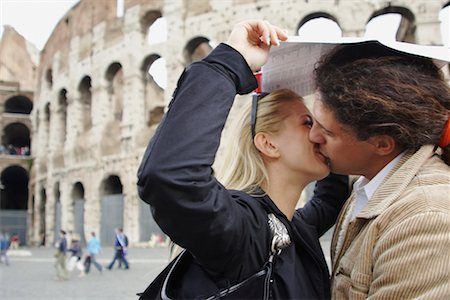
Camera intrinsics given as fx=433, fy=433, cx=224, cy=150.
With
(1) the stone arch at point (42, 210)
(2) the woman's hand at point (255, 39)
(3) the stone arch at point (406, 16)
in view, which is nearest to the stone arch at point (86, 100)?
(1) the stone arch at point (42, 210)

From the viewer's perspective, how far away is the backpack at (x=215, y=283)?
4.22 ft

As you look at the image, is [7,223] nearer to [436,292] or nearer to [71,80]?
[71,80]

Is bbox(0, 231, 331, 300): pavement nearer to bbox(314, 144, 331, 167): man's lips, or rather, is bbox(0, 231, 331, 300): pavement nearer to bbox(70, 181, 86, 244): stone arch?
bbox(314, 144, 331, 167): man's lips

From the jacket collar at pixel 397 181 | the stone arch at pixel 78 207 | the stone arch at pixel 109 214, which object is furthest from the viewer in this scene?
the stone arch at pixel 78 207

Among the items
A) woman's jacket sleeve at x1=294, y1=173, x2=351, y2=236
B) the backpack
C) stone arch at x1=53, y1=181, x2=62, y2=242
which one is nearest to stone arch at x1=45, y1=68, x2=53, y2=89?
stone arch at x1=53, y1=181, x2=62, y2=242

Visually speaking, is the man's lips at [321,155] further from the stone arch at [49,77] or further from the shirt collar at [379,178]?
the stone arch at [49,77]

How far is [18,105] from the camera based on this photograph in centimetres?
3150

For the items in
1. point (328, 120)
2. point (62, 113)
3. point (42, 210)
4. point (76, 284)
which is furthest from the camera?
point (42, 210)

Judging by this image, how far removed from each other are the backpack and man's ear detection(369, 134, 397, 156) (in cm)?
41

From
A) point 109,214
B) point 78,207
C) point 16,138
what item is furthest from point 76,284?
point 16,138

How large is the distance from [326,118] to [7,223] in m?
29.4

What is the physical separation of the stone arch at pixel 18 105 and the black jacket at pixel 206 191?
3167cm

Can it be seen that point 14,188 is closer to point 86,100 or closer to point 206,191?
point 86,100

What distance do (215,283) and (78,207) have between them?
21.8 metres
